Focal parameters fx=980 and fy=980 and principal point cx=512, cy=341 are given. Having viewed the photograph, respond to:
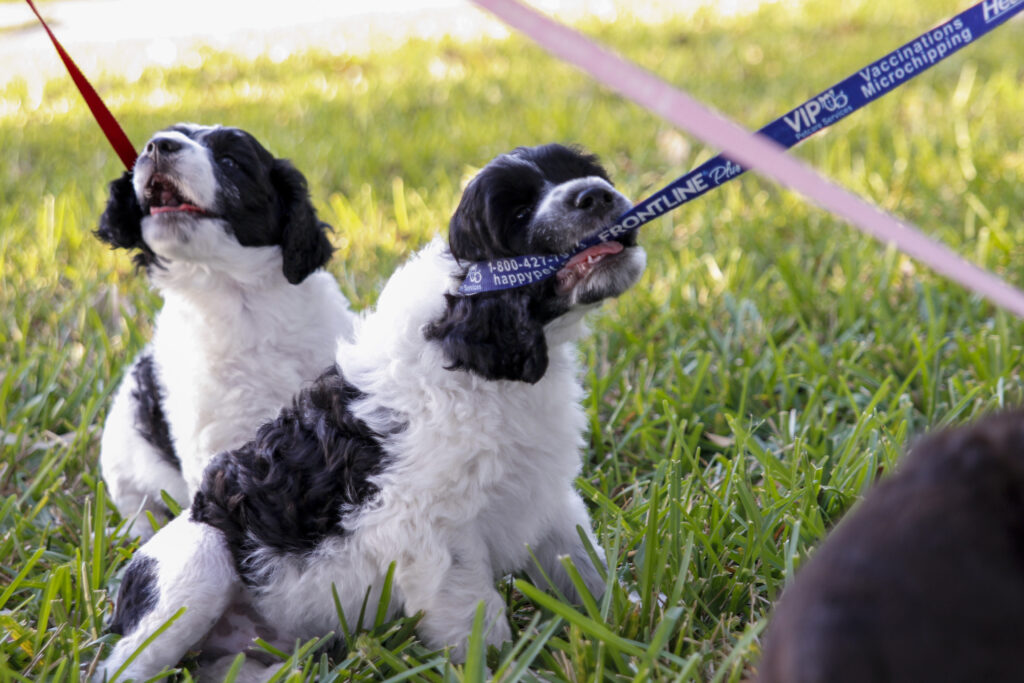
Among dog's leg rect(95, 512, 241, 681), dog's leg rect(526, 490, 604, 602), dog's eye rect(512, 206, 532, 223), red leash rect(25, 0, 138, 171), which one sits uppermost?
red leash rect(25, 0, 138, 171)

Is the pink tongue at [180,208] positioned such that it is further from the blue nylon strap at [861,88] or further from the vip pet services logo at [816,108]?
the vip pet services logo at [816,108]

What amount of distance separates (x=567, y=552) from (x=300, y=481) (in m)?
0.72

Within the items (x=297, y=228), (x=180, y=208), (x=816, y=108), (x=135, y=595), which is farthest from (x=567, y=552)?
(x=180, y=208)

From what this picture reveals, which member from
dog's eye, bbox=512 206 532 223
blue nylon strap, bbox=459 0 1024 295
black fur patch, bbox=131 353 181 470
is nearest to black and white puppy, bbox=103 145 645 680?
dog's eye, bbox=512 206 532 223

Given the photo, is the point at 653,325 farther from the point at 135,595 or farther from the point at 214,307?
the point at 135,595

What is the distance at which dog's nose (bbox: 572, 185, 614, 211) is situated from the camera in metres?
2.15

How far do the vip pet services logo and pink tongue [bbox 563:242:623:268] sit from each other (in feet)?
1.72

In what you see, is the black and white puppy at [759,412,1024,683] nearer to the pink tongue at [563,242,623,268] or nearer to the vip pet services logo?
the vip pet services logo

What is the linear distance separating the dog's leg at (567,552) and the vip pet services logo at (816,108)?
1.14 meters

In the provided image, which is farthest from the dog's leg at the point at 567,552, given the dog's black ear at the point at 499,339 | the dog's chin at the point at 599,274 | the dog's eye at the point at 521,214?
the dog's eye at the point at 521,214

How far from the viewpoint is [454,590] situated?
2.28 metres

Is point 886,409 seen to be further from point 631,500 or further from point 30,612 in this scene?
point 30,612

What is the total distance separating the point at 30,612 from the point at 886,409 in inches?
107

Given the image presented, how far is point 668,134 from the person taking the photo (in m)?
7.02
